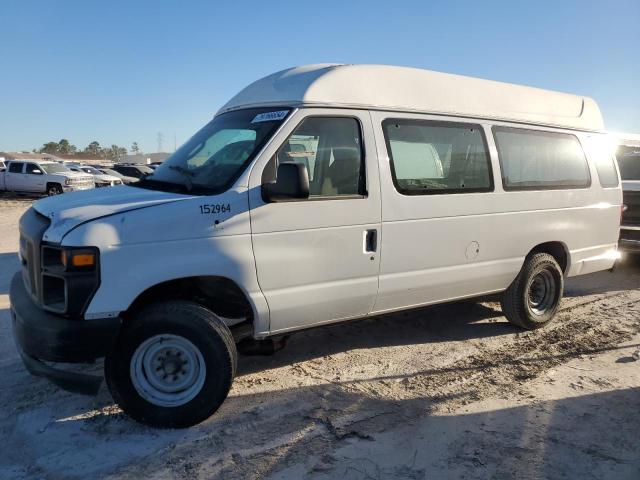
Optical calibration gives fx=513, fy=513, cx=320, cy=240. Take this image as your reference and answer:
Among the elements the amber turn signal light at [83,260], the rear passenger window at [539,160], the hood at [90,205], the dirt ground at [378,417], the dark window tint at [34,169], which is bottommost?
the dirt ground at [378,417]

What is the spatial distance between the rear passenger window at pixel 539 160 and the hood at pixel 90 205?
3274 millimetres

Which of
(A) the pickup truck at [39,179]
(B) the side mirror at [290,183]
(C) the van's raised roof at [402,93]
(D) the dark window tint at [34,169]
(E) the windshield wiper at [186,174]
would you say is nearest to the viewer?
(B) the side mirror at [290,183]

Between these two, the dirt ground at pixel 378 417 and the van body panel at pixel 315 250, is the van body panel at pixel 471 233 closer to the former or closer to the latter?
the van body panel at pixel 315 250

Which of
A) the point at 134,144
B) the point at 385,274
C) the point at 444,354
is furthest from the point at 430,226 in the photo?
the point at 134,144

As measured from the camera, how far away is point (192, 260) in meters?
3.42

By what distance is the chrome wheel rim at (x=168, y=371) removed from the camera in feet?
11.3

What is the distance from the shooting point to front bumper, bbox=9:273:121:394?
10.4ft

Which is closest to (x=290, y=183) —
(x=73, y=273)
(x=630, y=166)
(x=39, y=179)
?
(x=73, y=273)

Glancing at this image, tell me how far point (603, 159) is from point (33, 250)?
6038 millimetres

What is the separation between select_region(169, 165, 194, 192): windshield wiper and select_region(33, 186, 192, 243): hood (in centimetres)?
18

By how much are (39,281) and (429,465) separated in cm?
270

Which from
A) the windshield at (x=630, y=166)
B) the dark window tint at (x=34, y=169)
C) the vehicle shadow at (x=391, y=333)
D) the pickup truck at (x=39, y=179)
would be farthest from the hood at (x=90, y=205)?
the dark window tint at (x=34, y=169)

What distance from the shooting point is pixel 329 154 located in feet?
13.2

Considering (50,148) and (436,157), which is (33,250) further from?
(50,148)
